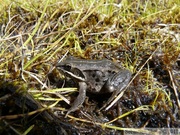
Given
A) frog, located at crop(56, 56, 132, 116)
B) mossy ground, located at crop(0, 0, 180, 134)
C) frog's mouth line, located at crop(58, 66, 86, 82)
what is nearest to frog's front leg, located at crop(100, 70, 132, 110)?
frog, located at crop(56, 56, 132, 116)

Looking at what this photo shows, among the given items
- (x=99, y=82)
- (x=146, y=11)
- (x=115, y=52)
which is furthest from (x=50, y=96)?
(x=146, y=11)

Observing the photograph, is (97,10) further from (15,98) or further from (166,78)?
(15,98)

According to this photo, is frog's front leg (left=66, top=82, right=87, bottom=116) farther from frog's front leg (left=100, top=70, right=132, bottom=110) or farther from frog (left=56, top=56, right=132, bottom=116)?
frog's front leg (left=100, top=70, right=132, bottom=110)

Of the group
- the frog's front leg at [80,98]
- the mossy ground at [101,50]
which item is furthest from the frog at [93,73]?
the mossy ground at [101,50]

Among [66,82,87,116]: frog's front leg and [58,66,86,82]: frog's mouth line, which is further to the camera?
[58,66,86,82]: frog's mouth line

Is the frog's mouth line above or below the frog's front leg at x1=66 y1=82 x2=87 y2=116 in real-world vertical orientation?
above

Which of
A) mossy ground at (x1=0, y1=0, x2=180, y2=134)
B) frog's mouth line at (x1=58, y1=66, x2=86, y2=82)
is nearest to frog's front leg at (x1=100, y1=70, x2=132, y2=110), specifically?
mossy ground at (x1=0, y1=0, x2=180, y2=134)

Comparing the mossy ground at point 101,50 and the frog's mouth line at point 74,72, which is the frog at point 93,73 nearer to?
the frog's mouth line at point 74,72
